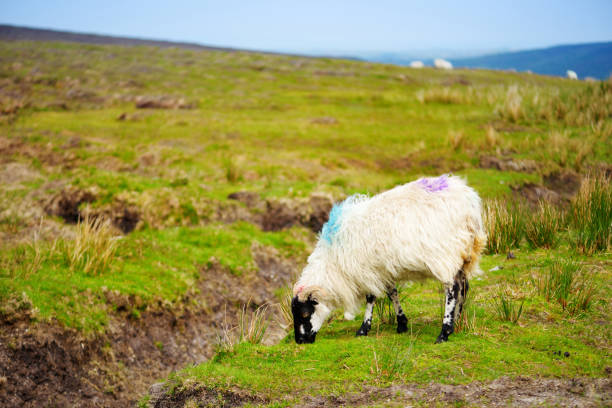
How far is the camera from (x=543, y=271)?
864 cm

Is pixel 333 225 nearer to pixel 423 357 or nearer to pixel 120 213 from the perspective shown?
pixel 423 357

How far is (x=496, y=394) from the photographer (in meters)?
5.23

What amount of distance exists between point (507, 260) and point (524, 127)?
12664 millimetres

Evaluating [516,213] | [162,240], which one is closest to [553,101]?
[516,213]

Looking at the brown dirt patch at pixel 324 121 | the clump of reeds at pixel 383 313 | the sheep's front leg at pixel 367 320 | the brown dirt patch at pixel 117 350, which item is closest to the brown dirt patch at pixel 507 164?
the brown dirt patch at pixel 324 121

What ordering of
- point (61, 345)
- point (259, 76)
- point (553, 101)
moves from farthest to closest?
point (259, 76) < point (553, 101) < point (61, 345)

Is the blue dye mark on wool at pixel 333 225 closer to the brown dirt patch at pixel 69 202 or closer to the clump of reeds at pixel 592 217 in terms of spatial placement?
the clump of reeds at pixel 592 217

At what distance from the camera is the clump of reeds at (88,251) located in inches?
389

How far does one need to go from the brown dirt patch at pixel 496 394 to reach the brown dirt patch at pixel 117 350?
142 centimetres

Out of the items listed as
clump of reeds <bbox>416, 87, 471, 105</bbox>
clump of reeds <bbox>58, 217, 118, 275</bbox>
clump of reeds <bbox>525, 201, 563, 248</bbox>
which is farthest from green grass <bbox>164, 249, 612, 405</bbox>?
clump of reeds <bbox>416, 87, 471, 105</bbox>

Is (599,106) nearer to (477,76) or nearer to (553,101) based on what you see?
(553,101)

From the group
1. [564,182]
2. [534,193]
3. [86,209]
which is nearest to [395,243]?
[86,209]

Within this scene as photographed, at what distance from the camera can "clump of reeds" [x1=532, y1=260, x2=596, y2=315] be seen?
23.4 feet

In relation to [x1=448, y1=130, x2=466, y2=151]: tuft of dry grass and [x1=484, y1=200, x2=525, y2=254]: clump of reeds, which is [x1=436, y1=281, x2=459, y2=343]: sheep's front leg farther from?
[x1=448, y1=130, x2=466, y2=151]: tuft of dry grass
